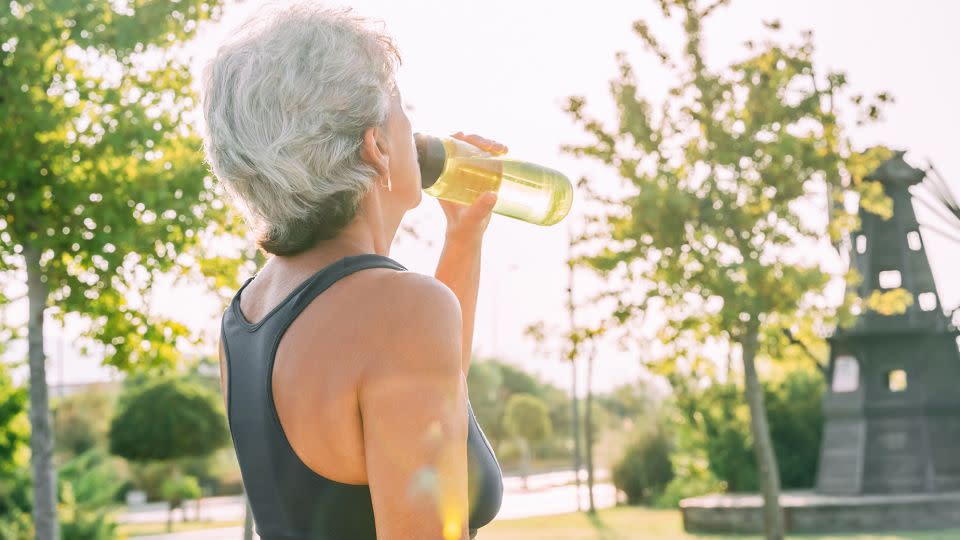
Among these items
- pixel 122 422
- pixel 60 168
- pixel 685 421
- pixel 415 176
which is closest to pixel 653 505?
pixel 685 421

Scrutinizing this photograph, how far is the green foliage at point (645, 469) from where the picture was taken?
1243 inches

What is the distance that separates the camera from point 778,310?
15.6m

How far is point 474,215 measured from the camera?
Result: 2062 millimetres

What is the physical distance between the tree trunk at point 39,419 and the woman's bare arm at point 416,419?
34.0ft

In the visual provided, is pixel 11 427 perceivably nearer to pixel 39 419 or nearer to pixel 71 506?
pixel 71 506

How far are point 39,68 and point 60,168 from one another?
969mm

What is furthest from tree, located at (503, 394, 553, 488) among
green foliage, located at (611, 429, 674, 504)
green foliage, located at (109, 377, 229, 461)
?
green foliage, located at (611, 429, 674, 504)

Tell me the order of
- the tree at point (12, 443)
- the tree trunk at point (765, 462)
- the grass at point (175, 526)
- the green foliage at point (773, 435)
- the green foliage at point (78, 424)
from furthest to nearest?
the green foliage at point (78, 424) → the grass at point (175, 526) → the green foliage at point (773, 435) → the tree trunk at point (765, 462) → the tree at point (12, 443)

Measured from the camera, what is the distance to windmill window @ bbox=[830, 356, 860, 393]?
2494 cm

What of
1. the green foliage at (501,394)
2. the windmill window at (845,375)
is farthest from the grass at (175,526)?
the green foliage at (501,394)

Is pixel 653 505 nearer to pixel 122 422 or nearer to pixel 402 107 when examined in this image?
pixel 122 422

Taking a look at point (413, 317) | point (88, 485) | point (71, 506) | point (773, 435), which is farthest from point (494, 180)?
point (773, 435)

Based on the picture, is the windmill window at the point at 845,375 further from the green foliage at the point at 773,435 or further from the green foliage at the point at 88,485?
the green foliage at the point at 88,485

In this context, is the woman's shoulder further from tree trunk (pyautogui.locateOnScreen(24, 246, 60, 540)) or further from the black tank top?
tree trunk (pyautogui.locateOnScreen(24, 246, 60, 540))
